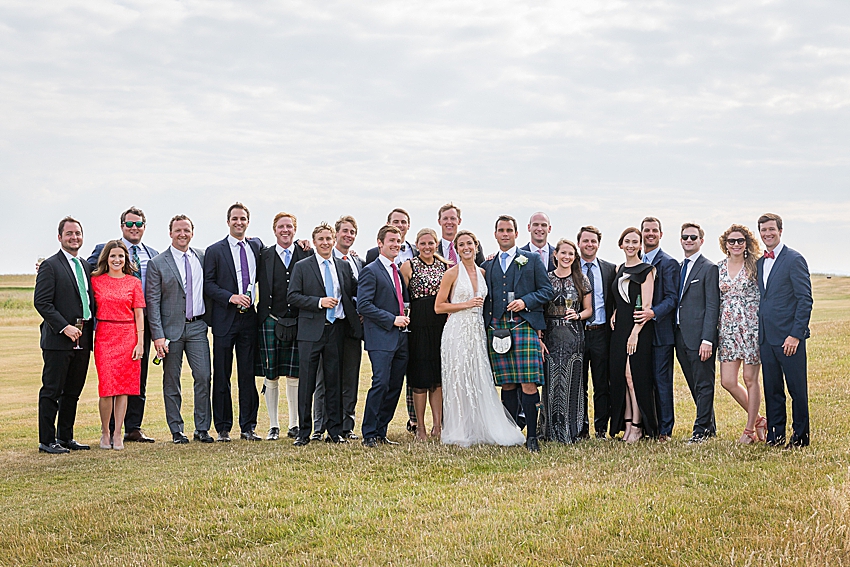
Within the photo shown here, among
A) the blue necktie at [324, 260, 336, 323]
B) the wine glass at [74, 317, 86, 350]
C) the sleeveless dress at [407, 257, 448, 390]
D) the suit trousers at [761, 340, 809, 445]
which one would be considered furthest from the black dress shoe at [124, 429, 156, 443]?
the suit trousers at [761, 340, 809, 445]

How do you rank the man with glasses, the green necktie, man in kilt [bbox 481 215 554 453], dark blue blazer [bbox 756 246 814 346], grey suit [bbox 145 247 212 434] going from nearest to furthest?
dark blue blazer [bbox 756 246 814 346]
man in kilt [bbox 481 215 554 453]
the green necktie
grey suit [bbox 145 247 212 434]
the man with glasses

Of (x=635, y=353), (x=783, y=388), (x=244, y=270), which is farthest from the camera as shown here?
(x=244, y=270)

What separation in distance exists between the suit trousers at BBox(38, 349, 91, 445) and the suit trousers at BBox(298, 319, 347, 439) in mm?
2579

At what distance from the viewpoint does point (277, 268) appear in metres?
9.95

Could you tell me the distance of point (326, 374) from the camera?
9.47m

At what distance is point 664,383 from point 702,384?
43cm

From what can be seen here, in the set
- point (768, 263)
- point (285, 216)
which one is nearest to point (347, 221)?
point (285, 216)

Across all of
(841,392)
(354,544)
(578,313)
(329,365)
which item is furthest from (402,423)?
(354,544)

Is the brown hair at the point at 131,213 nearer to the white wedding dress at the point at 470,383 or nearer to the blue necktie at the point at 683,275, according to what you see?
the white wedding dress at the point at 470,383

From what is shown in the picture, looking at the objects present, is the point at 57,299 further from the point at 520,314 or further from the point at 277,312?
the point at 520,314

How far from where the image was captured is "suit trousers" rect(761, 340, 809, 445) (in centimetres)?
812

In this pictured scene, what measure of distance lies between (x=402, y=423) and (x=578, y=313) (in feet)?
17.7

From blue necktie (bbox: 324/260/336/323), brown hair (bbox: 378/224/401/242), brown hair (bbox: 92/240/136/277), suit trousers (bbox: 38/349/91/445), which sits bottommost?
suit trousers (bbox: 38/349/91/445)

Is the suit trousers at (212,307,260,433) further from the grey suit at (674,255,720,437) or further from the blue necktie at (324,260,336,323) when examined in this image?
the grey suit at (674,255,720,437)
